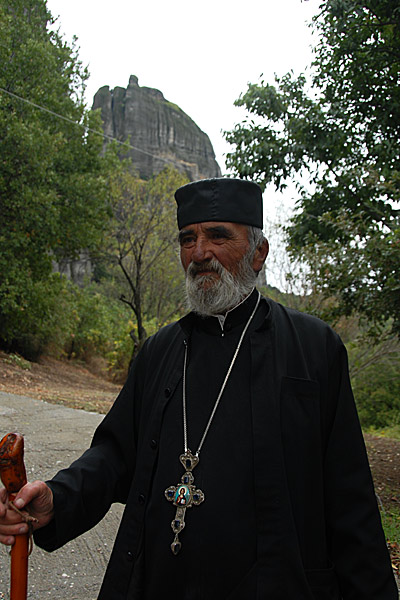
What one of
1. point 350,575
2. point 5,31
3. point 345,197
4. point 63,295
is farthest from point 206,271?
point 63,295

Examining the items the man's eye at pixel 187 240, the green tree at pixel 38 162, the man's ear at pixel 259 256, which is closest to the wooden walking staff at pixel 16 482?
the man's eye at pixel 187 240

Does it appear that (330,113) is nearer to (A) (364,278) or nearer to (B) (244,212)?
(A) (364,278)

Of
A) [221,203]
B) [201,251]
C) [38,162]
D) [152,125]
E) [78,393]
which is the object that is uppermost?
[152,125]

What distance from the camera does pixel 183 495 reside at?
1560mm

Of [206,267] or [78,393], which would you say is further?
[78,393]

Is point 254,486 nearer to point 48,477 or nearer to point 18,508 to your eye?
point 18,508

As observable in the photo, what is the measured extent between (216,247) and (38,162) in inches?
478

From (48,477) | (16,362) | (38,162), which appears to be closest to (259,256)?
(48,477)

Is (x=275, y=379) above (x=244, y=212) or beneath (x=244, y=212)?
beneath

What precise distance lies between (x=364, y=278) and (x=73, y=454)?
341cm

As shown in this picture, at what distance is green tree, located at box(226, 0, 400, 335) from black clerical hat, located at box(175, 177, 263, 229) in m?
3.09

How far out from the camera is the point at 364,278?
5027 millimetres

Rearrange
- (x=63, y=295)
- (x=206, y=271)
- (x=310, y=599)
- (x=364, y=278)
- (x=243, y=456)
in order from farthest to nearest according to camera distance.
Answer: (x=63, y=295)
(x=364, y=278)
(x=206, y=271)
(x=243, y=456)
(x=310, y=599)

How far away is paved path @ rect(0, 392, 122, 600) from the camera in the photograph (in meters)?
2.83
